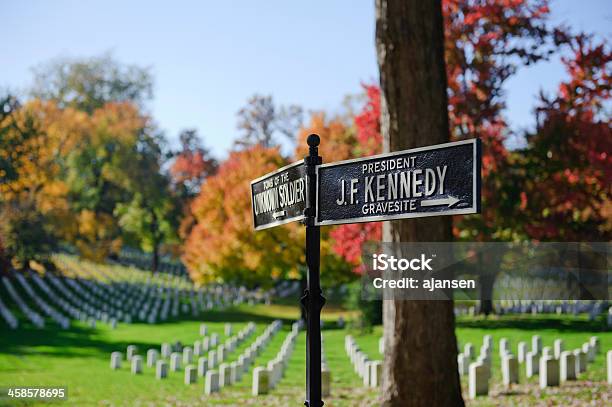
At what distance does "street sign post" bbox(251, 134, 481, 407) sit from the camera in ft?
10.6

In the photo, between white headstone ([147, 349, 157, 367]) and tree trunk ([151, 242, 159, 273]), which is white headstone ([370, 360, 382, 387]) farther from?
tree trunk ([151, 242, 159, 273])

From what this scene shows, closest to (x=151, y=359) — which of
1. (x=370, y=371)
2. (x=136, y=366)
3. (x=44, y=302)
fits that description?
(x=136, y=366)

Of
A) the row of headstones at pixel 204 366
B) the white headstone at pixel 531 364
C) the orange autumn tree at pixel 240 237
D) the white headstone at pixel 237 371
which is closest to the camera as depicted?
the white headstone at pixel 531 364

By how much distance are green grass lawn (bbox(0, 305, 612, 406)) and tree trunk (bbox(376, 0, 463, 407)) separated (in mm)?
3963

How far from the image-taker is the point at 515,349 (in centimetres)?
1817

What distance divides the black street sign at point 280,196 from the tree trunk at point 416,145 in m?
2.91

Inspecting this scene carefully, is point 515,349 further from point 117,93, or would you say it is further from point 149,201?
point 117,93

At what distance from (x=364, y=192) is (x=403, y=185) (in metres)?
0.25

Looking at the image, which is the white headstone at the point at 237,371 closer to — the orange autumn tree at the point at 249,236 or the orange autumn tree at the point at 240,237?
the orange autumn tree at the point at 249,236

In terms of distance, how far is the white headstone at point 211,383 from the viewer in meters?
14.3

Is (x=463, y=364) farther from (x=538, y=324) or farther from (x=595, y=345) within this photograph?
(x=538, y=324)

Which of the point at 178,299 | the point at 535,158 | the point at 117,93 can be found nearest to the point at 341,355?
the point at 535,158

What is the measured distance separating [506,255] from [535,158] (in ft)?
13.5

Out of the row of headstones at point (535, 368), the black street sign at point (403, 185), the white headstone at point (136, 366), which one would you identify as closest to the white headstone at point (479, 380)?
the row of headstones at point (535, 368)
